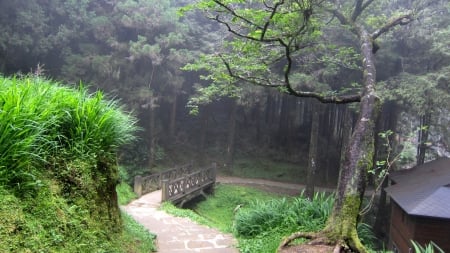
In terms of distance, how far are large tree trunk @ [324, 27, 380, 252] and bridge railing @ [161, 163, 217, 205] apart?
788cm

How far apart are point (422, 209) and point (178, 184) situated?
25.1 ft

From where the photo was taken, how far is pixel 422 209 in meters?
8.67

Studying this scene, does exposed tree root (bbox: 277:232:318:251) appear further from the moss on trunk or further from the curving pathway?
the curving pathway

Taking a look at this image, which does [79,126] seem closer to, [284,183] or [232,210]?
[232,210]

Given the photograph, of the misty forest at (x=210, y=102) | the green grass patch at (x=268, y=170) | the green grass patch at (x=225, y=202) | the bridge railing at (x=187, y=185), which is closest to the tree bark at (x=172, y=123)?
the misty forest at (x=210, y=102)

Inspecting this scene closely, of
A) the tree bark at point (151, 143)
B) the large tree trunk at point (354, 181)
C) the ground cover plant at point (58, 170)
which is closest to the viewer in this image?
the ground cover plant at point (58, 170)

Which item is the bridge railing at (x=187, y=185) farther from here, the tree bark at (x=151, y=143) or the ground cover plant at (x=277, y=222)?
the ground cover plant at (x=277, y=222)

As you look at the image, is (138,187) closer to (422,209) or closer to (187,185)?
(187,185)

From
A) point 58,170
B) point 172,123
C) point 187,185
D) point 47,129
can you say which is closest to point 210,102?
point 172,123

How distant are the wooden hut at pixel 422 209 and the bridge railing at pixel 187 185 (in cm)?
701

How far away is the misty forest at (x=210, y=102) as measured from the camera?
321 cm

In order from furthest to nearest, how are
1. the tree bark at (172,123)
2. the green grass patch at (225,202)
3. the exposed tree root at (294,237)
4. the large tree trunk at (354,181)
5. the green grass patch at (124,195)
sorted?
the tree bark at (172,123)
the green grass patch at (225,202)
the green grass patch at (124,195)
the exposed tree root at (294,237)
the large tree trunk at (354,181)

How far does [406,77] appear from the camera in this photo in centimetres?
1283

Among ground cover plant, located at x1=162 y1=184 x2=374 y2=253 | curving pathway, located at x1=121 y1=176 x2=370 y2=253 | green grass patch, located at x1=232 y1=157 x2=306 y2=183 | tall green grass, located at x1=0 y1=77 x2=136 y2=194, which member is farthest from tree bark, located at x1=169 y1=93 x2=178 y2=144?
tall green grass, located at x1=0 y1=77 x2=136 y2=194
